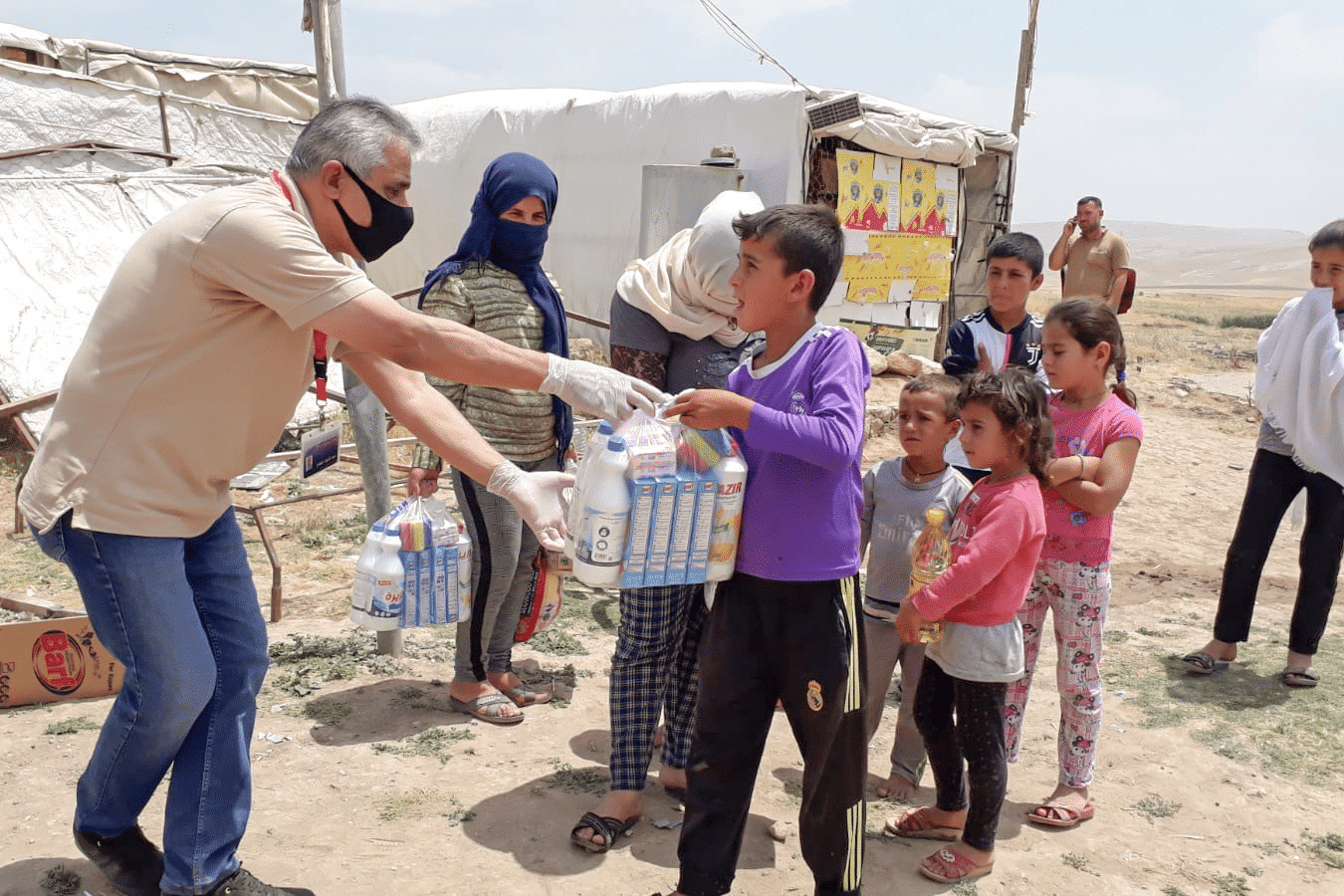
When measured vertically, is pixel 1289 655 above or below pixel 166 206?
below

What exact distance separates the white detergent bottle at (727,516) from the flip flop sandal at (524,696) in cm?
184

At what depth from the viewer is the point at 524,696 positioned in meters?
4.07

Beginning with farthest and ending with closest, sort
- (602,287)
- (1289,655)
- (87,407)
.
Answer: (602,287), (1289,655), (87,407)

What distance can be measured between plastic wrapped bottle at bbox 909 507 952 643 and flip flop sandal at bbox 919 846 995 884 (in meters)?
0.64

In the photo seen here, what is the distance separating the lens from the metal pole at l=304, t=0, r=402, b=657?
4.11m

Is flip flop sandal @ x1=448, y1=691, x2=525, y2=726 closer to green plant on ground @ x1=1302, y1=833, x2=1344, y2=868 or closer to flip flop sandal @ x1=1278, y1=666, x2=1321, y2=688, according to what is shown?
green plant on ground @ x1=1302, y1=833, x2=1344, y2=868

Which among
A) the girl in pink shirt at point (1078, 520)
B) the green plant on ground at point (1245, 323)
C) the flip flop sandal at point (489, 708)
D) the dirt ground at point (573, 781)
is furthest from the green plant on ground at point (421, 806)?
the green plant on ground at point (1245, 323)

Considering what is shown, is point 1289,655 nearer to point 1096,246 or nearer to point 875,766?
point 875,766

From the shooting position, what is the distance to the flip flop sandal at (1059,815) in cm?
339

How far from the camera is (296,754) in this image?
357 cm

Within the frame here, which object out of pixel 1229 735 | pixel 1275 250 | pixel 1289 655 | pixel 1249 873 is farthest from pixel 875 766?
pixel 1275 250

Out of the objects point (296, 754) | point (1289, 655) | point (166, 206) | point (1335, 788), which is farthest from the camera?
point (166, 206)

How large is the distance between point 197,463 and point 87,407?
255 millimetres

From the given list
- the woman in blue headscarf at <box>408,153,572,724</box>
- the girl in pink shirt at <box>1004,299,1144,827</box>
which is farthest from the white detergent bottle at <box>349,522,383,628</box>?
the girl in pink shirt at <box>1004,299,1144,827</box>
